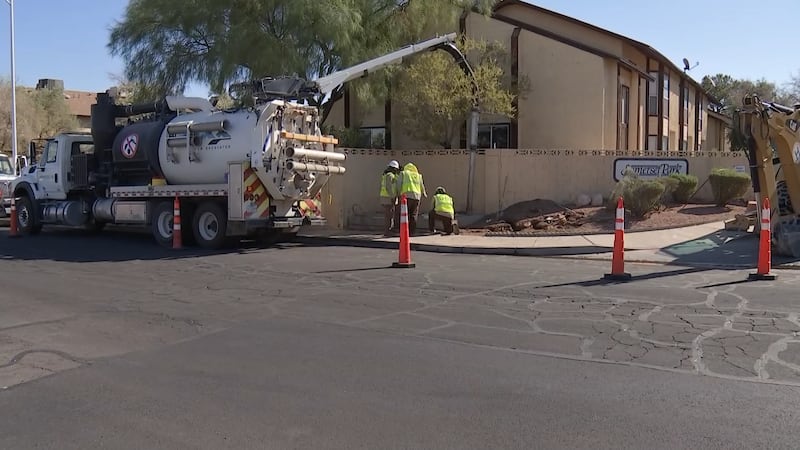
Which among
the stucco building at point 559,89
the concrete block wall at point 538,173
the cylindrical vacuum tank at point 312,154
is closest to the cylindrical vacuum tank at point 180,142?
the cylindrical vacuum tank at point 312,154

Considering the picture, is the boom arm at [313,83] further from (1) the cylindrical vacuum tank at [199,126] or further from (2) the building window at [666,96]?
(2) the building window at [666,96]

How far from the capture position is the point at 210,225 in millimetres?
15969

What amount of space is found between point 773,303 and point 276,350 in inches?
236

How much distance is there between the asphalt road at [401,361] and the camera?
4.64 meters

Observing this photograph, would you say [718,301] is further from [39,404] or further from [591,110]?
[591,110]

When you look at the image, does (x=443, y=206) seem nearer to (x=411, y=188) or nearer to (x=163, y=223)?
(x=411, y=188)

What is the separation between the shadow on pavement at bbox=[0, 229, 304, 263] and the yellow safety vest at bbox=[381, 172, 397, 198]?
2.72 metres

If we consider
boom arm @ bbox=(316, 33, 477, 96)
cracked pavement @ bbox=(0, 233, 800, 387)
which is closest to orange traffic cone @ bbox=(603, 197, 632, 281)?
cracked pavement @ bbox=(0, 233, 800, 387)

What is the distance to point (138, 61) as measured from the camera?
2197cm

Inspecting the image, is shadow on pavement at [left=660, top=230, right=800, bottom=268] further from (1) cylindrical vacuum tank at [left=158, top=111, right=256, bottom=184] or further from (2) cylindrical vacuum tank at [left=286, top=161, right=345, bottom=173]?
(1) cylindrical vacuum tank at [left=158, top=111, right=256, bottom=184]

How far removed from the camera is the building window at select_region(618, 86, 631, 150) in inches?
1003

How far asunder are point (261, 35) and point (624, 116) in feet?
46.0

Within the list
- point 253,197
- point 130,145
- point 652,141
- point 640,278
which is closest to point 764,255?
point 640,278

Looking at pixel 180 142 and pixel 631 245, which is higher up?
pixel 180 142
